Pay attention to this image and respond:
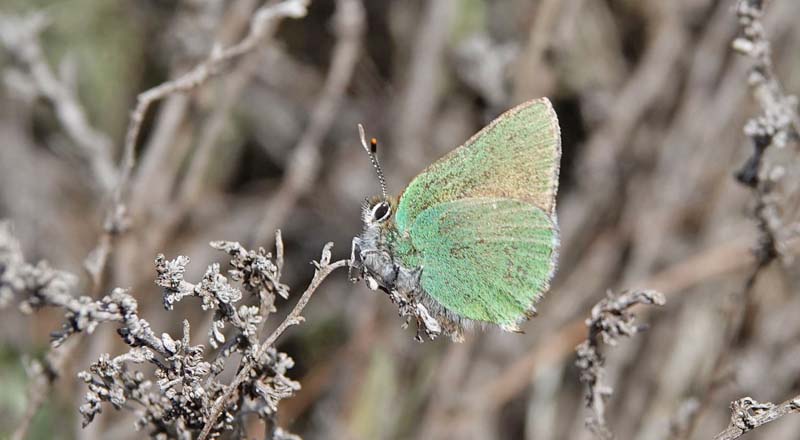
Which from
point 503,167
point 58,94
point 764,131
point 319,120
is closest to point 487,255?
point 503,167

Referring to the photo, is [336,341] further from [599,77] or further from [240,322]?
[240,322]

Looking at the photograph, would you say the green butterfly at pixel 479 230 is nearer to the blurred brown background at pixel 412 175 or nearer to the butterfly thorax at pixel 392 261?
the butterfly thorax at pixel 392 261

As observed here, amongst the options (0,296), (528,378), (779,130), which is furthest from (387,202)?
(528,378)

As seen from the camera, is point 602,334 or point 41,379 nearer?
point 602,334

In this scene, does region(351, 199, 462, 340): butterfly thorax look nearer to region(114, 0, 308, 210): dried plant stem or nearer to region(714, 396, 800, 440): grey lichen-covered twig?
region(114, 0, 308, 210): dried plant stem

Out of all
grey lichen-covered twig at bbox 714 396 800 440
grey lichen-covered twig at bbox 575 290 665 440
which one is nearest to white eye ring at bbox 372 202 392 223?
grey lichen-covered twig at bbox 575 290 665 440

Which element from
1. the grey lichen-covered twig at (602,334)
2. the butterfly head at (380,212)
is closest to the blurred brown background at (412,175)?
the butterfly head at (380,212)

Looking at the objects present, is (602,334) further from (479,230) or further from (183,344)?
(183,344)
